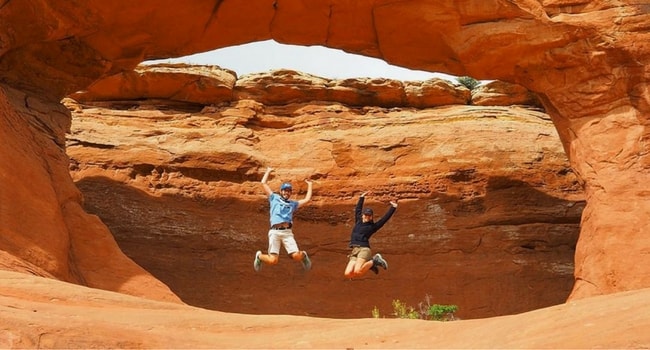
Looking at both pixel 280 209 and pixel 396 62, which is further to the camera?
pixel 396 62

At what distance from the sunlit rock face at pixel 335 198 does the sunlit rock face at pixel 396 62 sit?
3594 mm

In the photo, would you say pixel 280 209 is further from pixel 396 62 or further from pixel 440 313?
pixel 396 62

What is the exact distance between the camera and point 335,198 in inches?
715

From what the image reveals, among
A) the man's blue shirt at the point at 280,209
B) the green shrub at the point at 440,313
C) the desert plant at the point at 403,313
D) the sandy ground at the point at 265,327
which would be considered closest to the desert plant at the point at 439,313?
the green shrub at the point at 440,313

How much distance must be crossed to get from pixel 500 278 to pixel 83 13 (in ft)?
30.7

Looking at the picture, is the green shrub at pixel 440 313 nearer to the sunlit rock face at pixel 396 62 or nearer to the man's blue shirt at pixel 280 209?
the sunlit rock face at pixel 396 62

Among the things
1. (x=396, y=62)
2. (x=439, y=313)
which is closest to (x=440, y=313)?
(x=439, y=313)

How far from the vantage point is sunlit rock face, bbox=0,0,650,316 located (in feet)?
39.7

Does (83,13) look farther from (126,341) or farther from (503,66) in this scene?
(126,341)

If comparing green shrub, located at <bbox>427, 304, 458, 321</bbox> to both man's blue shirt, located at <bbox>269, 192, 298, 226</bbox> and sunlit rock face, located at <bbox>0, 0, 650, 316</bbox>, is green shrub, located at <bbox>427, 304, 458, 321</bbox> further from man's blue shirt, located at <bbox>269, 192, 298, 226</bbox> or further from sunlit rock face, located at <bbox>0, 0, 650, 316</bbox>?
man's blue shirt, located at <bbox>269, 192, 298, 226</bbox>

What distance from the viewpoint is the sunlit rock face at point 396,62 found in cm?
1209

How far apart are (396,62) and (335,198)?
4.35 m

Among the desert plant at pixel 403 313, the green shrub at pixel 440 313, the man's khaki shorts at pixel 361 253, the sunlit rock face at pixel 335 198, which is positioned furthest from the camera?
the sunlit rock face at pixel 335 198

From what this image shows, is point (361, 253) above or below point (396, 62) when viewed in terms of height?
below
